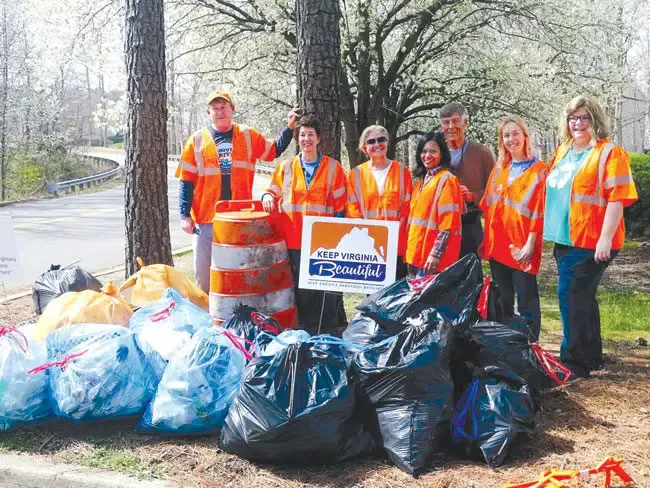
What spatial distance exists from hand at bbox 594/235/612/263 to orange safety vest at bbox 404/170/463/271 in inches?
33.9

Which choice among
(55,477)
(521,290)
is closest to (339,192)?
(521,290)

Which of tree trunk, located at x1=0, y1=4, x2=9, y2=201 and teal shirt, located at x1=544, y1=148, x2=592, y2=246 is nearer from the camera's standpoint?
teal shirt, located at x1=544, y1=148, x2=592, y2=246

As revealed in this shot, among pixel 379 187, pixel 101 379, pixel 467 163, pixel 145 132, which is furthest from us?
pixel 145 132

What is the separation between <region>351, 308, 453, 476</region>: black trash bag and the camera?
3.18m

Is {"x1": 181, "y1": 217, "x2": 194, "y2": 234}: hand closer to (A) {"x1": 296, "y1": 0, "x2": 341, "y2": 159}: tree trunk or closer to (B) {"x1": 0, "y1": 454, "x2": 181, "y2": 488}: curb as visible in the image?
(A) {"x1": 296, "y1": 0, "x2": 341, "y2": 159}: tree trunk

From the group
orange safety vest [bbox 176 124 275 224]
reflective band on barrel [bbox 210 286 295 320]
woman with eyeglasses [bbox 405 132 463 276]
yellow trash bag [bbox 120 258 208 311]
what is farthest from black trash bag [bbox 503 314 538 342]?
yellow trash bag [bbox 120 258 208 311]

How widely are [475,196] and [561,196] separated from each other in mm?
702

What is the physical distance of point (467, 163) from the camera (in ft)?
15.9

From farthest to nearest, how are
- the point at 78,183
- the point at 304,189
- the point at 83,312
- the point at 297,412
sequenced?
the point at 78,183, the point at 304,189, the point at 83,312, the point at 297,412

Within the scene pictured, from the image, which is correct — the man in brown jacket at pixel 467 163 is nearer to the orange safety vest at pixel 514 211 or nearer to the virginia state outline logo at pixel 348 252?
the orange safety vest at pixel 514 211

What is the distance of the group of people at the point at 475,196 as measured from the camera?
4129 millimetres

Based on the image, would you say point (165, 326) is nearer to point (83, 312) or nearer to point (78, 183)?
point (83, 312)

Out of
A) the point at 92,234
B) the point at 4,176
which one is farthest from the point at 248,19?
the point at 4,176

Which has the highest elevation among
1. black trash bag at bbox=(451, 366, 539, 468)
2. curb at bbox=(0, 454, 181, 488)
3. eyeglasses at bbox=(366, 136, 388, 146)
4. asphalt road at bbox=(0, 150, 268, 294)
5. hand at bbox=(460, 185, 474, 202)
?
eyeglasses at bbox=(366, 136, 388, 146)
